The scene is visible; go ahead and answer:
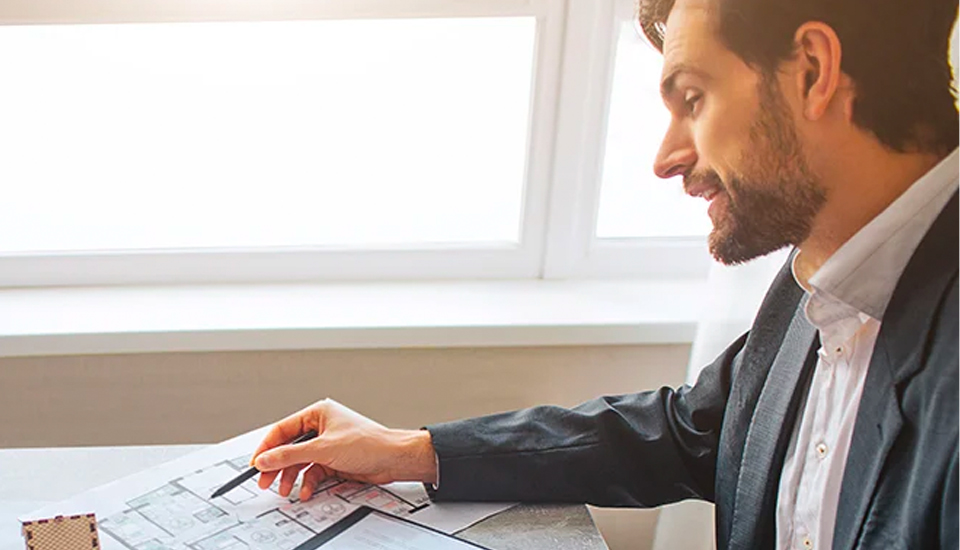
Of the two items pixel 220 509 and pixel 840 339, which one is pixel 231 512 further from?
pixel 840 339

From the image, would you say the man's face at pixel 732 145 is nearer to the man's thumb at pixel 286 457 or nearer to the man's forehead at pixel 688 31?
the man's forehead at pixel 688 31

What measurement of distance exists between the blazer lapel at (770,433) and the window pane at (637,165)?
65 cm

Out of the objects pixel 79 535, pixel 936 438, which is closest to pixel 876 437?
pixel 936 438

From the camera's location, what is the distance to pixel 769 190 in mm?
895

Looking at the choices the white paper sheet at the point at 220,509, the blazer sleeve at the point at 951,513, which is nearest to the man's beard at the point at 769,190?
the blazer sleeve at the point at 951,513

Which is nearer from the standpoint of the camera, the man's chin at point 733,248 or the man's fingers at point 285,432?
the man's chin at point 733,248

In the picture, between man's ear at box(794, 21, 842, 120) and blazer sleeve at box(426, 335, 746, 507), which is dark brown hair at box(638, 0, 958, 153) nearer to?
man's ear at box(794, 21, 842, 120)

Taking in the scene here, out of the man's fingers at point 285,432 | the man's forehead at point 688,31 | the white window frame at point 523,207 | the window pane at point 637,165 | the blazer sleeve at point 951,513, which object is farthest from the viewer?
the window pane at point 637,165

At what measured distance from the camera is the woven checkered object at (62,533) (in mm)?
927

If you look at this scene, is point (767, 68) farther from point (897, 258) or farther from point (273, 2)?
point (273, 2)

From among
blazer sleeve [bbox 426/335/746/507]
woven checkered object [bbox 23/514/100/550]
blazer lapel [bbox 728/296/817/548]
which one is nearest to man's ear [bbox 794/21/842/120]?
blazer lapel [bbox 728/296/817/548]

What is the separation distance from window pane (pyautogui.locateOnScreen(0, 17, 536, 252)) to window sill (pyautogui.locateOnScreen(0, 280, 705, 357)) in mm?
96

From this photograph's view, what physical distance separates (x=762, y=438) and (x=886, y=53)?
16.0 inches

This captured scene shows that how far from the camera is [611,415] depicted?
1.16 meters
